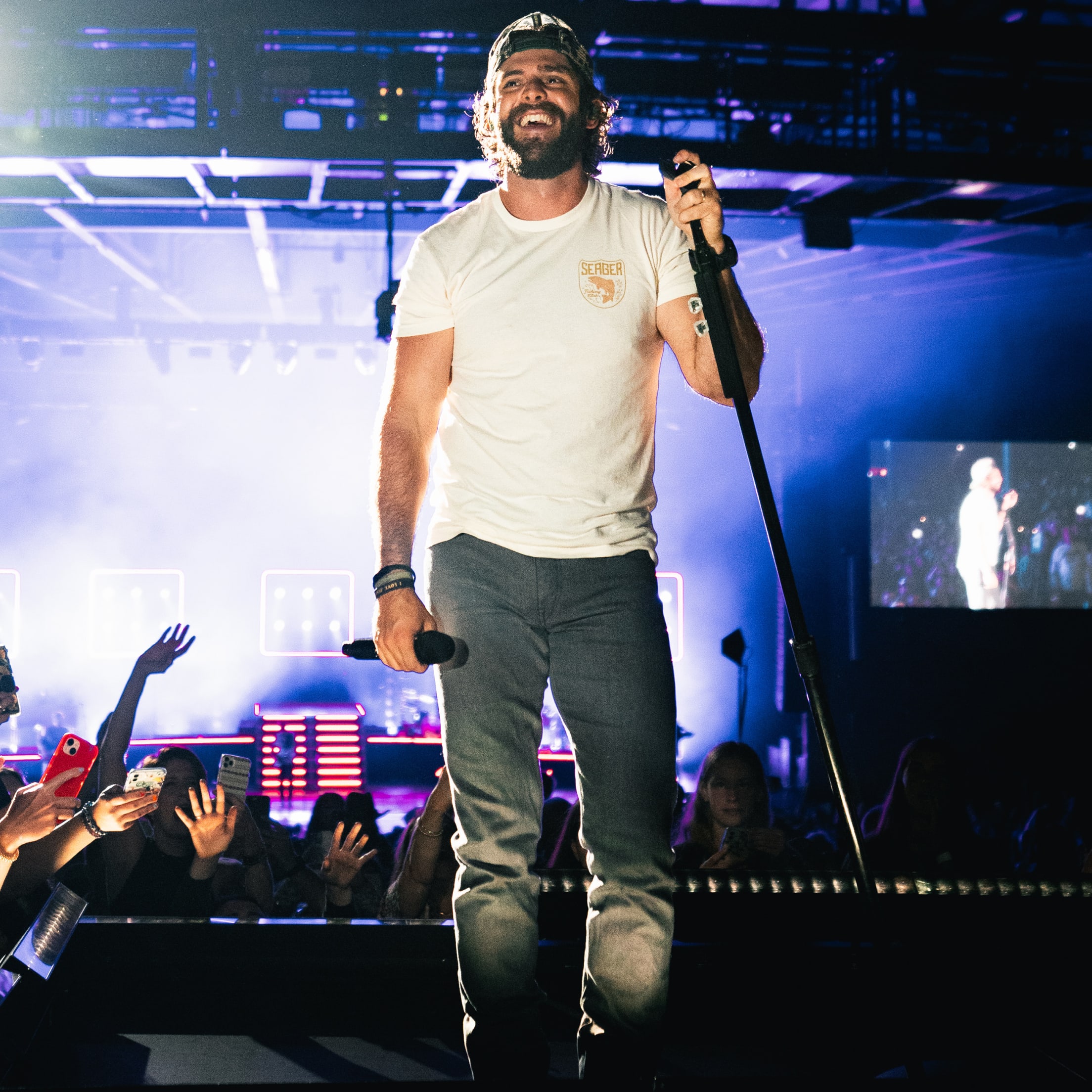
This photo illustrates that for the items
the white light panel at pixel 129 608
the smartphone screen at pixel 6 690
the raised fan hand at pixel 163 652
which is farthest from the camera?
the white light panel at pixel 129 608

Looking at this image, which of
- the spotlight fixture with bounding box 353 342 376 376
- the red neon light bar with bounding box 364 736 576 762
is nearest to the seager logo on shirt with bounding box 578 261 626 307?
the red neon light bar with bounding box 364 736 576 762

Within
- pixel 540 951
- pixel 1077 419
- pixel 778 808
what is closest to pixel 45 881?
pixel 540 951

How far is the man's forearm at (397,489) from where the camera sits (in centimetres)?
150

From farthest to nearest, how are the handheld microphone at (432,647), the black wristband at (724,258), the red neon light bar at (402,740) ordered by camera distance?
the red neon light bar at (402,740) < the black wristband at (724,258) < the handheld microphone at (432,647)

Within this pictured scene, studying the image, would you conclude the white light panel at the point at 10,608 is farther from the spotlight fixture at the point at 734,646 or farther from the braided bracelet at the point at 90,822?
the braided bracelet at the point at 90,822

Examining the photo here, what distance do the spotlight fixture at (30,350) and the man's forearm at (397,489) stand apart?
12.1 meters

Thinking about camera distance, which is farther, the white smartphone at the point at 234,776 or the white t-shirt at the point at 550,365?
the white smartphone at the point at 234,776

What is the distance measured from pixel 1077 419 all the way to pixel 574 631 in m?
8.92

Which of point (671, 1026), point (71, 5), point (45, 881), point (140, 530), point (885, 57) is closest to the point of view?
point (671, 1026)

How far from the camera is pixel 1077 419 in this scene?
8961mm

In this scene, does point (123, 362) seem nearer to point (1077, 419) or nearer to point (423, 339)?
→ point (1077, 419)

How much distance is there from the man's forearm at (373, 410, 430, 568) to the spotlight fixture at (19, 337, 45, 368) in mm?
12110

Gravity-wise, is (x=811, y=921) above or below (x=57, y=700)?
above

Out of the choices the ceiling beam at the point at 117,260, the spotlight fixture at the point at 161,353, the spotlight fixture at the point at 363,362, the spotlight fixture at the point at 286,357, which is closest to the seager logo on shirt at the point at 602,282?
the ceiling beam at the point at 117,260
